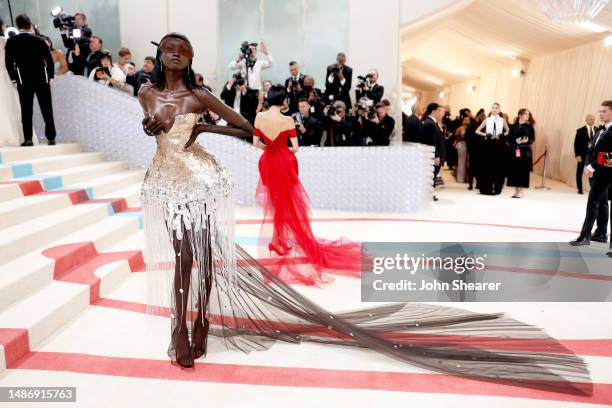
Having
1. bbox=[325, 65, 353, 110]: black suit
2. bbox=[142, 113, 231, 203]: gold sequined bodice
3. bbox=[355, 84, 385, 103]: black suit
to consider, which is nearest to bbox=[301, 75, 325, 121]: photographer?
bbox=[325, 65, 353, 110]: black suit

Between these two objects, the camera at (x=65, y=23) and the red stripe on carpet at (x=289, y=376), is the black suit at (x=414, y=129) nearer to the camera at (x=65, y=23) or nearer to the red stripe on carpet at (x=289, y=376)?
the camera at (x=65, y=23)

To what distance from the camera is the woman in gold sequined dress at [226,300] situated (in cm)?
247

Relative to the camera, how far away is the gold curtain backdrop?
32.1ft

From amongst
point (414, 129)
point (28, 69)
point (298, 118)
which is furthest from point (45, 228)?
point (414, 129)

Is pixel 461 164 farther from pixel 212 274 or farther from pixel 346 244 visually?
pixel 212 274

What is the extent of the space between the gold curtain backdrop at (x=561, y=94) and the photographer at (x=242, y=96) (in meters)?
6.82

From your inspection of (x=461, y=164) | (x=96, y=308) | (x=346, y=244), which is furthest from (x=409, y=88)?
(x=96, y=308)

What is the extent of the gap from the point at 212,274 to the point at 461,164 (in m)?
9.27

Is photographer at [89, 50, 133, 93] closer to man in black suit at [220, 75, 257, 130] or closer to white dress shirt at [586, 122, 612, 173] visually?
man in black suit at [220, 75, 257, 130]

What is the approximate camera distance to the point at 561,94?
11227mm

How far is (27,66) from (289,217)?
381 centimetres

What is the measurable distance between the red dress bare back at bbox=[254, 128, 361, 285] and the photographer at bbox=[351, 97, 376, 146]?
367 centimetres

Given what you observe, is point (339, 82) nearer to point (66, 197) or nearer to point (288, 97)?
point (288, 97)

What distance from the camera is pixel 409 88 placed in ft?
91.5
